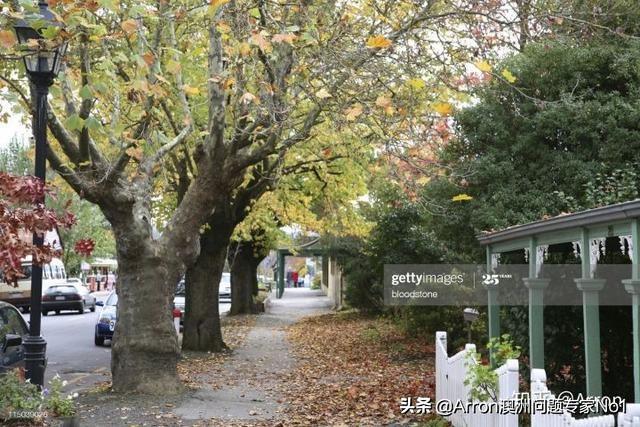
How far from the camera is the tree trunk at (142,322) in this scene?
11133 mm

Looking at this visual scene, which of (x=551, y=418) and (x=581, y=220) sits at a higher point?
(x=581, y=220)

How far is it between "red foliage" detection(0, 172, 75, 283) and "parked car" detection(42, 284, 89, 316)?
2917cm

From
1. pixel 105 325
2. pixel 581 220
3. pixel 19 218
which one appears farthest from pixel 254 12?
pixel 105 325


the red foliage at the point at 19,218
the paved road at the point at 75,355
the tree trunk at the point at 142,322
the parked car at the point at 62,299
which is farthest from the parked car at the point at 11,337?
the parked car at the point at 62,299

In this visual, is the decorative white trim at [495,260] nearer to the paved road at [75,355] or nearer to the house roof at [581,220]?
the house roof at [581,220]

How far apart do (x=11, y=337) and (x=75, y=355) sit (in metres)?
9.25

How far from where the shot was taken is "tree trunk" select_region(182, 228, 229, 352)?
60.5 feet

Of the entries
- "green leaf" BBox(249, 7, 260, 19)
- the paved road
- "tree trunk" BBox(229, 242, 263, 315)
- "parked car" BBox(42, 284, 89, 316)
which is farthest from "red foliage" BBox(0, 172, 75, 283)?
"parked car" BBox(42, 284, 89, 316)

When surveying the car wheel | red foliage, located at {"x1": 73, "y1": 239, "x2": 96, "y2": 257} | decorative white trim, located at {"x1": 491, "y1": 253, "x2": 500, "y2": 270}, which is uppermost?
red foliage, located at {"x1": 73, "y1": 239, "x2": 96, "y2": 257}

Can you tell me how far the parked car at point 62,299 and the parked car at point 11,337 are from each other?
24.7 metres

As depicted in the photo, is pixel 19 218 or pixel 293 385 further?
pixel 293 385

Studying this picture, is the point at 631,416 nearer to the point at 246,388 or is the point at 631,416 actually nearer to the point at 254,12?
the point at 254,12

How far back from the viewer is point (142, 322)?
11.2 meters

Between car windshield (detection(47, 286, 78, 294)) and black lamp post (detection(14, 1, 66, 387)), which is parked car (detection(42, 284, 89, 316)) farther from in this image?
black lamp post (detection(14, 1, 66, 387))
